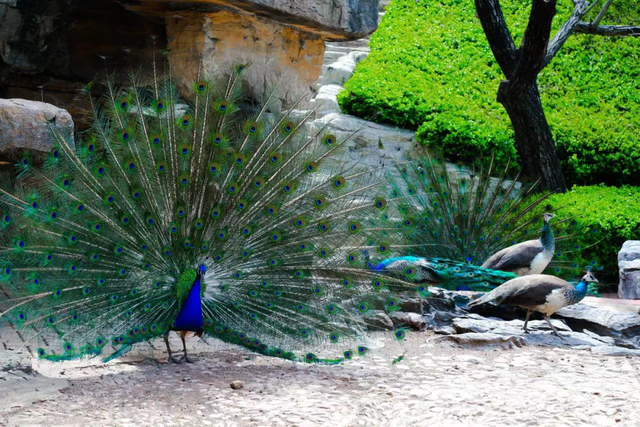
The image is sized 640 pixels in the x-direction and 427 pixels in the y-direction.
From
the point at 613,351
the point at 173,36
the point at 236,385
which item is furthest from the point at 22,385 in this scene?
the point at 613,351

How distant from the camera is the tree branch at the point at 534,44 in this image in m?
8.64

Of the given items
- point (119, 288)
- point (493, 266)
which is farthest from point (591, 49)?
point (119, 288)

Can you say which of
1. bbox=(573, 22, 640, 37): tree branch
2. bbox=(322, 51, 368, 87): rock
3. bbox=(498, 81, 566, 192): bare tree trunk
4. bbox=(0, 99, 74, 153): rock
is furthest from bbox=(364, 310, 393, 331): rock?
bbox=(322, 51, 368, 87): rock

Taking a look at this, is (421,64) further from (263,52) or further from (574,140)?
(263,52)

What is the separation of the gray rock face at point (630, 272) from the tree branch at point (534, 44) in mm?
2499

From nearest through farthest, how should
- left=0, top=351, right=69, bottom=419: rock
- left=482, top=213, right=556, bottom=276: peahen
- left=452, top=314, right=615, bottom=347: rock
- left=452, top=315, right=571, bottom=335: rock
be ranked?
left=0, top=351, right=69, bottom=419: rock < left=452, top=314, right=615, bottom=347: rock < left=452, top=315, right=571, bottom=335: rock < left=482, top=213, right=556, bottom=276: peahen

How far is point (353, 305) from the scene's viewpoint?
492cm

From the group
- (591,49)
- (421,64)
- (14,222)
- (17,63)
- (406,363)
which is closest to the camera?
(14,222)

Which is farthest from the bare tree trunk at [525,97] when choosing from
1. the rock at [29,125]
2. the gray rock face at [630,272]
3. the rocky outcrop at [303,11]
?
the rock at [29,125]

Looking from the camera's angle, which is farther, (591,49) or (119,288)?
(591,49)

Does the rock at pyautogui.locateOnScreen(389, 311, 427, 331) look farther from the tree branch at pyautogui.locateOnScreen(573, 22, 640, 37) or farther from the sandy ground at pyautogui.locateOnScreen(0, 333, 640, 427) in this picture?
the tree branch at pyautogui.locateOnScreen(573, 22, 640, 37)

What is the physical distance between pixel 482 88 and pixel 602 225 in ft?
13.0

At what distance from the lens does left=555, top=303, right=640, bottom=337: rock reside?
19.6 ft

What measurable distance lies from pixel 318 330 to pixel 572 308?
2699 millimetres
